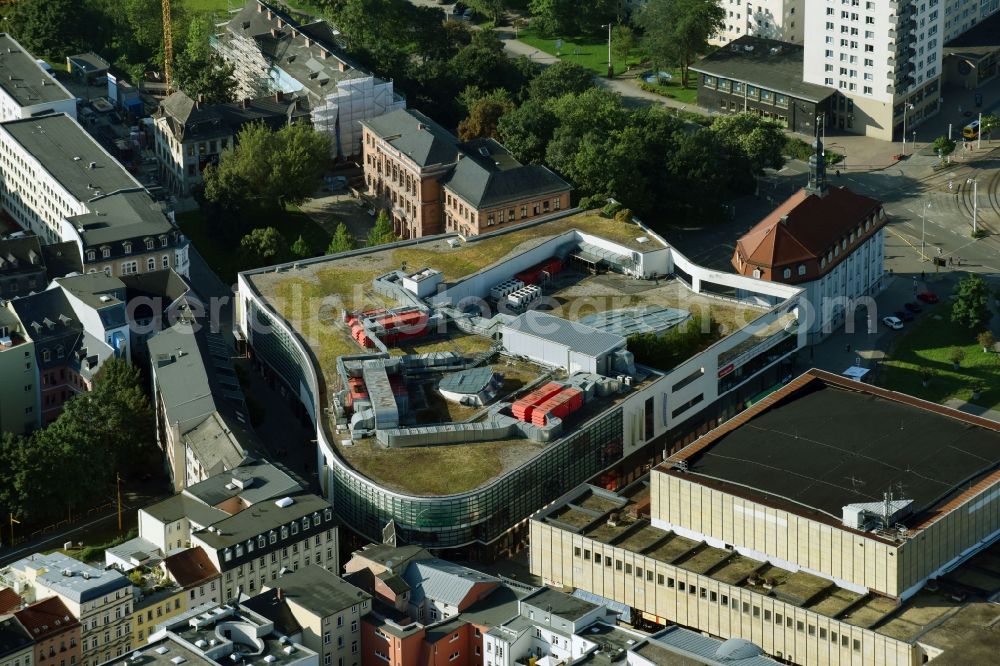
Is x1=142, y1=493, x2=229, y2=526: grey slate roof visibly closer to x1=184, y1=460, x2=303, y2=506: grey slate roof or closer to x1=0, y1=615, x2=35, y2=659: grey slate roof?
x1=184, y1=460, x2=303, y2=506: grey slate roof

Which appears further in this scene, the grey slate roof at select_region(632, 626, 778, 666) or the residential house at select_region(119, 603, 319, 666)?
the residential house at select_region(119, 603, 319, 666)

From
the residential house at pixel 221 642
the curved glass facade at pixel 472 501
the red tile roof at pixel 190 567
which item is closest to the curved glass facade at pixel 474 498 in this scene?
the curved glass facade at pixel 472 501

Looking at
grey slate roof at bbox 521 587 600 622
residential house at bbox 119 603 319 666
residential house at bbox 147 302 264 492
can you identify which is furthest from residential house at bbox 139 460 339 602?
grey slate roof at bbox 521 587 600 622

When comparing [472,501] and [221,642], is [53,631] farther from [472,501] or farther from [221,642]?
[472,501]

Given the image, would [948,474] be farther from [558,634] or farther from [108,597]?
[108,597]

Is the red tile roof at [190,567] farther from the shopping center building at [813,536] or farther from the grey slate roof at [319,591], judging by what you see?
the shopping center building at [813,536]

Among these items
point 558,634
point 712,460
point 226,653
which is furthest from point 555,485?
point 226,653

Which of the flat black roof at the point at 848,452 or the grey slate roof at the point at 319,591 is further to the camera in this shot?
the flat black roof at the point at 848,452
